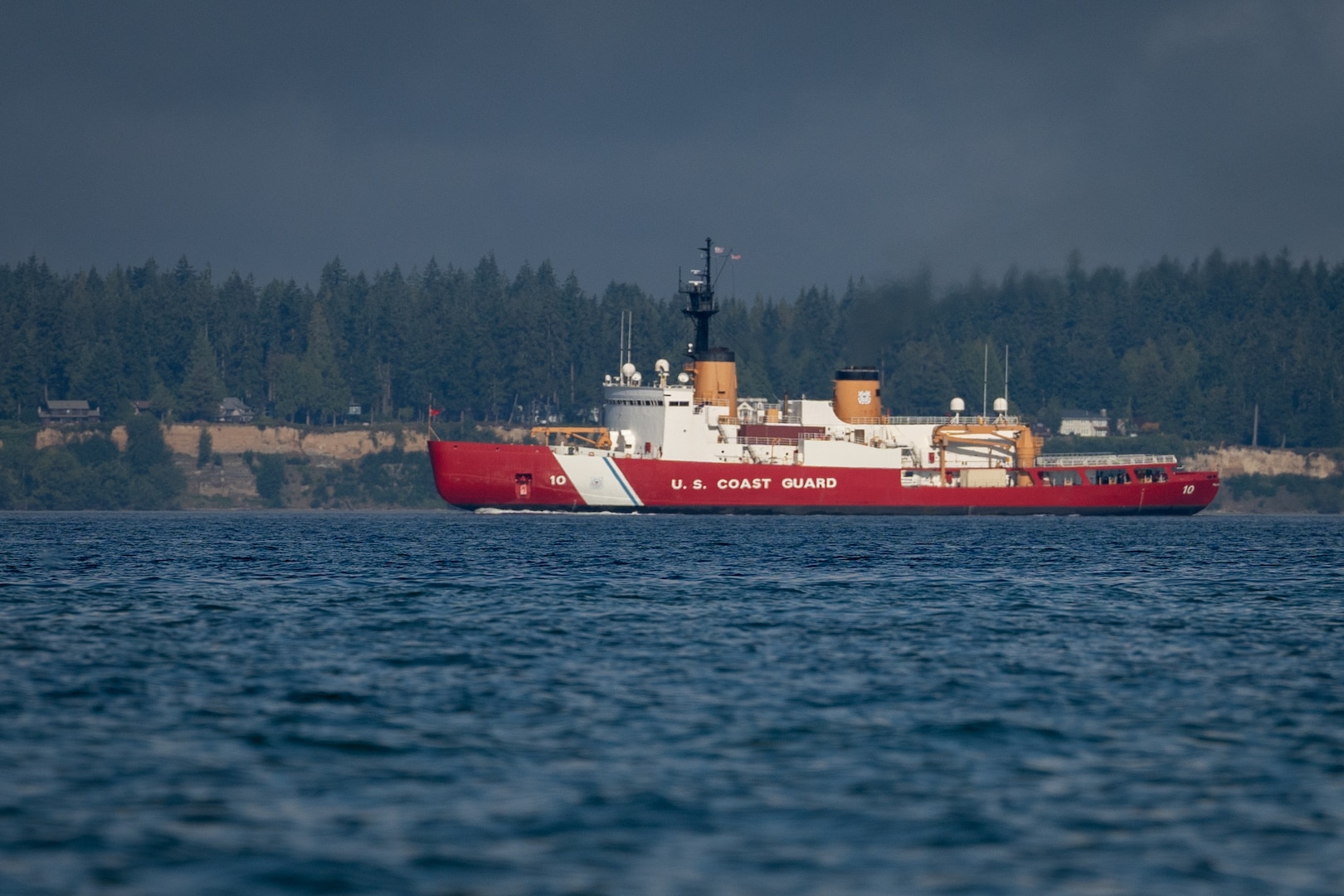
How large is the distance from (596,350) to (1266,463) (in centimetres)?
6460

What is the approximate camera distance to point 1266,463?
471 feet

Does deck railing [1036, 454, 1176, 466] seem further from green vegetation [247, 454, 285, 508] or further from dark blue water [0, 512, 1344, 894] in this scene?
green vegetation [247, 454, 285, 508]

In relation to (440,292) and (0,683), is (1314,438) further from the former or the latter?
(0,683)

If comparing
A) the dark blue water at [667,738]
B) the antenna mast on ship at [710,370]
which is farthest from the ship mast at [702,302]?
the dark blue water at [667,738]

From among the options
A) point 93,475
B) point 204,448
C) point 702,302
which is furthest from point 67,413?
point 702,302

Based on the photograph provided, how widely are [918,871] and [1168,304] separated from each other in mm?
181096

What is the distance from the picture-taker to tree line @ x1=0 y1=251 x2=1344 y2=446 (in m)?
152

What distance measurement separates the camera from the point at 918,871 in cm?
1157

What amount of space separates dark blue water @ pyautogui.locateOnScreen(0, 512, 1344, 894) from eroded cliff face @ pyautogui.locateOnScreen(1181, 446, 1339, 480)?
4536 inches

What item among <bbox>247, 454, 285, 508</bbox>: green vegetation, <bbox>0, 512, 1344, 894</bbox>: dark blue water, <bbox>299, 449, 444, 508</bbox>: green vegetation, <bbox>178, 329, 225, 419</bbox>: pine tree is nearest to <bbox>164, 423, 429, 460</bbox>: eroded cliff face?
<bbox>299, 449, 444, 508</bbox>: green vegetation

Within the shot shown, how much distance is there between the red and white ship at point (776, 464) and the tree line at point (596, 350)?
61.0 m

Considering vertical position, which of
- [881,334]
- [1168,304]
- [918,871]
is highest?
[1168,304]

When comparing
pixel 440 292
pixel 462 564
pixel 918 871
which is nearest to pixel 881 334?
pixel 462 564

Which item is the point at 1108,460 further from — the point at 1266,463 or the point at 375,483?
the point at 375,483
